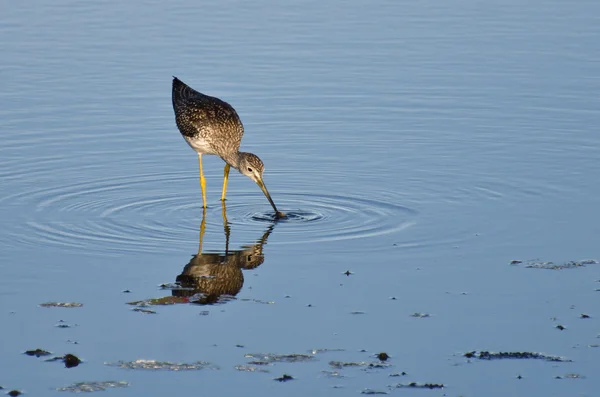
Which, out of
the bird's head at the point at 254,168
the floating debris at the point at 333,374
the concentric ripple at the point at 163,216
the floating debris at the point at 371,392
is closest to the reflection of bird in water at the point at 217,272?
the concentric ripple at the point at 163,216

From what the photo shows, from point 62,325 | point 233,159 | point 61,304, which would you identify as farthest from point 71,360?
point 233,159

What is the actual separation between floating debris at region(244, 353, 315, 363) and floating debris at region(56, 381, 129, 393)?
101cm

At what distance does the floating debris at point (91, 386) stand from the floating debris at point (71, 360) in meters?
0.36

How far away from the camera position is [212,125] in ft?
47.9

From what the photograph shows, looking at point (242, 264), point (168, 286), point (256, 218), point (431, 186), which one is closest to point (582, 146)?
point (431, 186)

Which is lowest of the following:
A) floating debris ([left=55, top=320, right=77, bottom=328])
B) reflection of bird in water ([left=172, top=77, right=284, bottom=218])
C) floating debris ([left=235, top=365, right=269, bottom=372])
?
floating debris ([left=55, top=320, right=77, bottom=328])

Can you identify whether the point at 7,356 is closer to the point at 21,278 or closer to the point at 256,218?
the point at 21,278

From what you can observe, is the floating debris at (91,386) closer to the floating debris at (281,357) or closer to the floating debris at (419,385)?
the floating debris at (281,357)

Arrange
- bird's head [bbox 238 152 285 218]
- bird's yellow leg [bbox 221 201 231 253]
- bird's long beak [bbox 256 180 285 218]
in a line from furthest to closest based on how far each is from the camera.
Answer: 1. bird's head [bbox 238 152 285 218]
2. bird's long beak [bbox 256 180 285 218]
3. bird's yellow leg [bbox 221 201 231 253]

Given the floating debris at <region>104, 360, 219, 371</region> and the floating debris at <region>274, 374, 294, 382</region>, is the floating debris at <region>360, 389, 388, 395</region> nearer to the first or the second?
the floating debris at <region>274, 374, 294, 382</region>

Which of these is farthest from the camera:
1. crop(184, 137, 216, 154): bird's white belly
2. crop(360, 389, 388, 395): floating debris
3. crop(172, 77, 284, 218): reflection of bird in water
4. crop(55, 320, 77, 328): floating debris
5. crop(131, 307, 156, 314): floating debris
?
crop(184, 137, 216, 154): bird's white belly

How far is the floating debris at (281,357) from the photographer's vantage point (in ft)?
28.7

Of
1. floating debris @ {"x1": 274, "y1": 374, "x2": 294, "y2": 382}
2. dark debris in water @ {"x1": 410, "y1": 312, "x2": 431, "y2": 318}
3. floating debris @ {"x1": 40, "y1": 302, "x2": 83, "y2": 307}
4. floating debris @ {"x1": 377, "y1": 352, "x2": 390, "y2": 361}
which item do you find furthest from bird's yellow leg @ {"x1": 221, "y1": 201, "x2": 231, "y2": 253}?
floating debris @ {"x1": 274, "y1": 374, "x2": 294, "y2": 382}

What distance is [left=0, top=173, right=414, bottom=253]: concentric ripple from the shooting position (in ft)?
39.8
